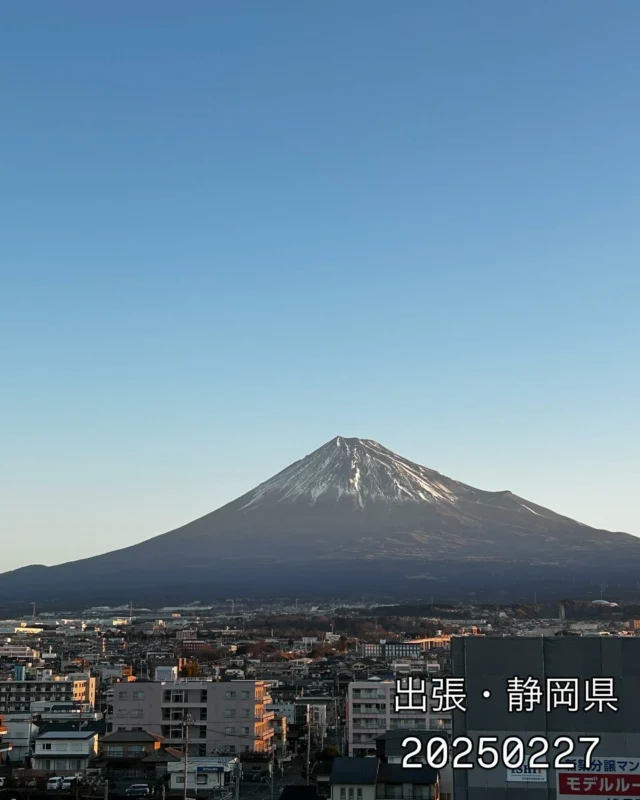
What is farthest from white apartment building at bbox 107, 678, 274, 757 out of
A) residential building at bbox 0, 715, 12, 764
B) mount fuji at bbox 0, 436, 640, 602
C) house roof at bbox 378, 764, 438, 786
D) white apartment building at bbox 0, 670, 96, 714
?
mount fuji at bbox 0, 436, 640, 602

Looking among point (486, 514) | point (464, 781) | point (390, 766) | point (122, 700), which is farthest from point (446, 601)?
point (464, 781)

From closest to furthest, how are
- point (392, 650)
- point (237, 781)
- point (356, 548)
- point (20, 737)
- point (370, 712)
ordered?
point (237, 781) → point (20, 737) → point (370, 712) → point (392, 650) → point (356, 548)

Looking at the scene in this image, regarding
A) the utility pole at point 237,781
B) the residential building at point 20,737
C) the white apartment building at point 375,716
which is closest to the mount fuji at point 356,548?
the white apartment building at point 375,716

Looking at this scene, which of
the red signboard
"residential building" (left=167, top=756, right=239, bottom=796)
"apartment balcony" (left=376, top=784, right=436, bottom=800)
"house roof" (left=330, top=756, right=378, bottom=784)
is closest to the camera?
the red signboard

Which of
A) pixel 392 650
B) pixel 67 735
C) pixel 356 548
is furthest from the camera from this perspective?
pixel 356 548

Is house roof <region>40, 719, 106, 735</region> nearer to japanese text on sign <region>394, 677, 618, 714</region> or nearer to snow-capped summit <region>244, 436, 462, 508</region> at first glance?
japanese text on sign <region>394, 677, 618, 714</region>

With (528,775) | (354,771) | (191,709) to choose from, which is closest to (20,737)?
(191,709)

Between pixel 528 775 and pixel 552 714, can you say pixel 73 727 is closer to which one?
pixel 528 775
